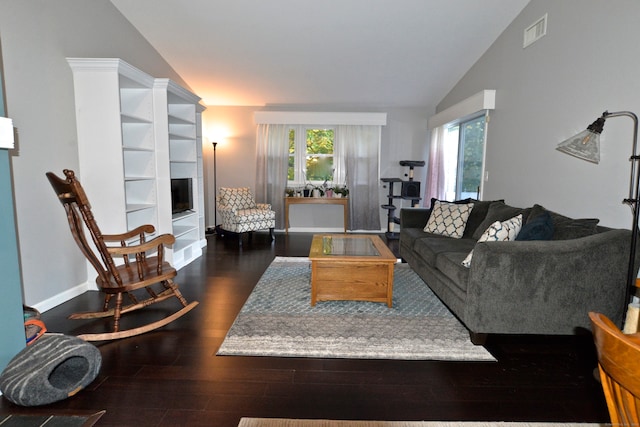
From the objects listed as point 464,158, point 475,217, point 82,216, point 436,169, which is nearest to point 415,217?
point 475,217

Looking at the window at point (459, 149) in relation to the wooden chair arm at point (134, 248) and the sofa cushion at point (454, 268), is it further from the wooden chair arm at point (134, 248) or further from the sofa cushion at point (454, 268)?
the wooden chair arm at point (134, 248)

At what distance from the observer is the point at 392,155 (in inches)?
257

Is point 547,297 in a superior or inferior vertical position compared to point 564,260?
inferior

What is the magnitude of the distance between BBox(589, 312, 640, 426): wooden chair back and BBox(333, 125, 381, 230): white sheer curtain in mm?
5585

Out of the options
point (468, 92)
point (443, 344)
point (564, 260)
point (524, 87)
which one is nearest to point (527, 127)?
point (524, 87)

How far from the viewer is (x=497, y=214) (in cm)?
351

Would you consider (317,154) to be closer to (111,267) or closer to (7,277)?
(111,267)

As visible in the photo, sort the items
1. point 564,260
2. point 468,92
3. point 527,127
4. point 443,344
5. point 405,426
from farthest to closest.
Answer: point 468,92
point 527,127
point 443,344
point 564,260
point 405,426

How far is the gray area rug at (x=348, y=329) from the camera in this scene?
2.20 m

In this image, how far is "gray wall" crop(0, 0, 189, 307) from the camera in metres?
2.58

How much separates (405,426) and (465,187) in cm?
433

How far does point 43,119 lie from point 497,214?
4.05m

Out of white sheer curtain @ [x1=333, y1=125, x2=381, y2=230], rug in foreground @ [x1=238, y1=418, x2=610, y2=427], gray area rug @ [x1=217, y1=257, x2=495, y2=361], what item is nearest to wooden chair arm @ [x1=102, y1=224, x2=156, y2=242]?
gray area rug @ [x1=217, y1=257, x2=495, y2=361]

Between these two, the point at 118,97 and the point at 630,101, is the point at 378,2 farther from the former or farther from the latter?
the point at 118,97
